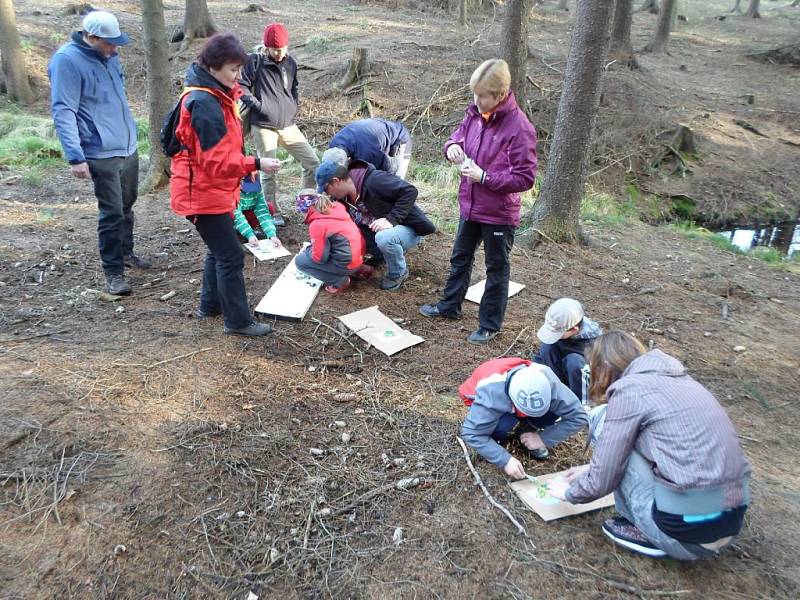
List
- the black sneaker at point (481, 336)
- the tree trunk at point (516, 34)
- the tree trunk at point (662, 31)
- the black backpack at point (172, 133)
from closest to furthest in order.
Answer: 1. the black backpack at point (172, 133)
2. the black sneaker at point (481, 336)
3. the tree trunk at point (516, 34)
4. the tree trunk at point (662, 31)

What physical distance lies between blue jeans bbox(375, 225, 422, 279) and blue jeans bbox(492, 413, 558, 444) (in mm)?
1983

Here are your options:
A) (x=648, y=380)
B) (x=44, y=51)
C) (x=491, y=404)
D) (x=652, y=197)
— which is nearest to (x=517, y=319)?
(x=491, y=404)

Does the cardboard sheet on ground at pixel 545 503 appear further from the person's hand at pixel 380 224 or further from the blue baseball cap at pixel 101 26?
the blue baseball cap at pixel 101 26

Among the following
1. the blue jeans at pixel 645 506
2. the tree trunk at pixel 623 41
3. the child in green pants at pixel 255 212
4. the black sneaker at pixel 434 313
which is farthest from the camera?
the tree trunk at pixel 623 41

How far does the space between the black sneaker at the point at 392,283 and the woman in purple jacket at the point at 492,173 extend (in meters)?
0.70

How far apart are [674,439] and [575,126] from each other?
4104 millimetres

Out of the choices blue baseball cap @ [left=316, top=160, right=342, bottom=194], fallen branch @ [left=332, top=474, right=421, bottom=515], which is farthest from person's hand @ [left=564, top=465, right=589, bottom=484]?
blue baseball cap @ [left=316, top=160, right=342, bottom=194]

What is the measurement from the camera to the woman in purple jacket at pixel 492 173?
3.49 meters

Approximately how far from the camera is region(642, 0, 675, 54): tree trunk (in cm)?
1603

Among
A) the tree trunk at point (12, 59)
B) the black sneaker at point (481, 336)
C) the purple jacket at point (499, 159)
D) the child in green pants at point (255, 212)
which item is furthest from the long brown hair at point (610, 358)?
the tree trunk at point (12, 59)

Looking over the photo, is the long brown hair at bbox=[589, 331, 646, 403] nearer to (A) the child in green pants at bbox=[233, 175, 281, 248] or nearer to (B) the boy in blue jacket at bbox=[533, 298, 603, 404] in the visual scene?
(B) the boy in blue jacket at bbox=[533, 298, 603, 404]

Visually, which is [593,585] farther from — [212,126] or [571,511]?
[212,126]

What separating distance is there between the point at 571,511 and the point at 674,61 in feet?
54.4

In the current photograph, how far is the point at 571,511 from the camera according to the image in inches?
104
